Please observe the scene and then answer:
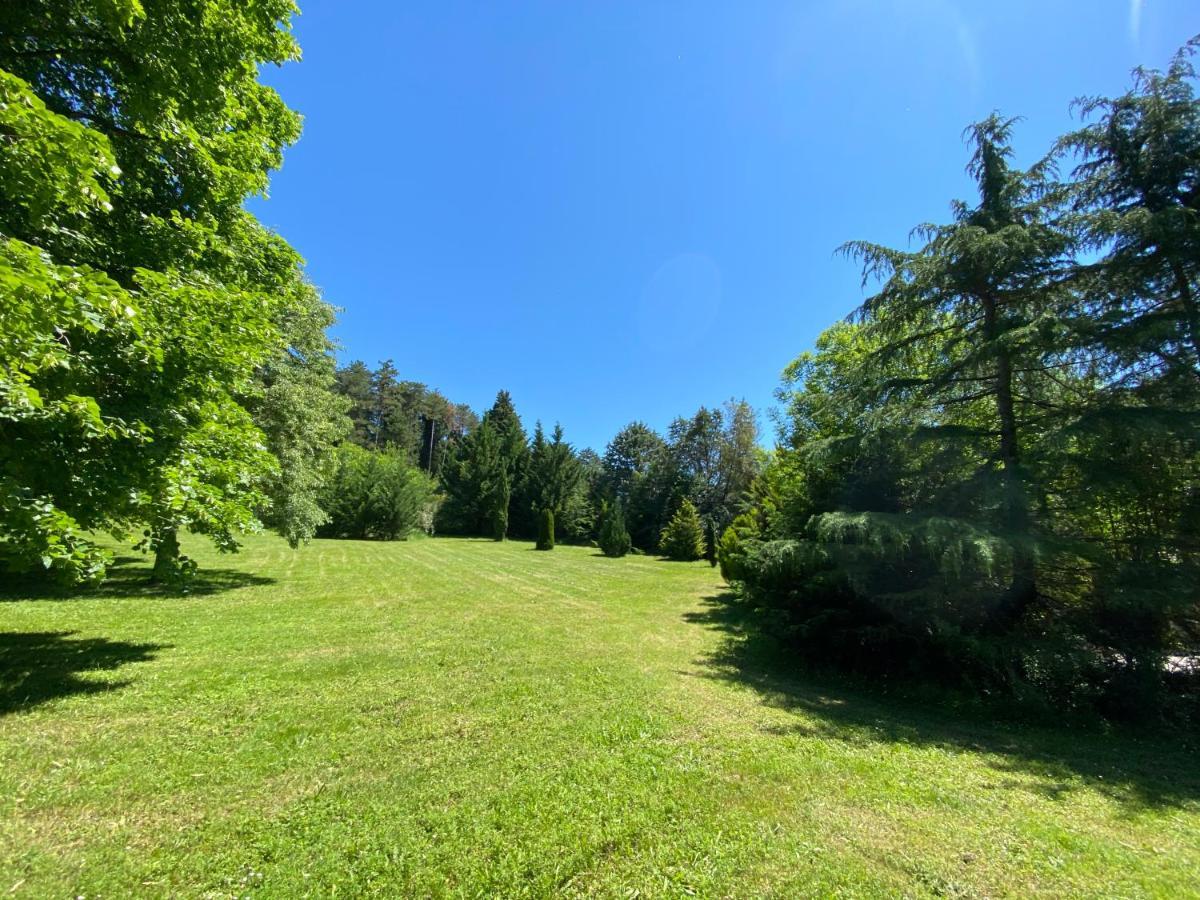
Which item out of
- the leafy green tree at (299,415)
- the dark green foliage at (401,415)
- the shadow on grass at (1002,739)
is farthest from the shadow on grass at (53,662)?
the dark green foliage at (401,415)

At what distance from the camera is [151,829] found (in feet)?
9.04

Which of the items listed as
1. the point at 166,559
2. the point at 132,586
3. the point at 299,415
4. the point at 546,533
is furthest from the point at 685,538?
the point at 166,559

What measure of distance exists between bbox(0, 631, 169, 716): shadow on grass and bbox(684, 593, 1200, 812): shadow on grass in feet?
22.8

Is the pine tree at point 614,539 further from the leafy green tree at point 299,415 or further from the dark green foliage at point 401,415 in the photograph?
the dark green foliage at point 401,415

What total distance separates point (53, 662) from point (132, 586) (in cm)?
586

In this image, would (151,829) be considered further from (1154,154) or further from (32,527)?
(1154,154)

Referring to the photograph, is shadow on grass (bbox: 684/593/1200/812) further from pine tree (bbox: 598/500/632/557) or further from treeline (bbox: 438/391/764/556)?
treeline (bbox: 438/391/764/556)

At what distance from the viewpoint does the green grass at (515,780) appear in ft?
8.54

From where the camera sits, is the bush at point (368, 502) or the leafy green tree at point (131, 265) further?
the bush at point (368, 502)

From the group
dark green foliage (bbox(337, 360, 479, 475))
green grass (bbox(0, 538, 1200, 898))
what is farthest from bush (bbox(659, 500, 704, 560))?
dark green foliage (bbox(337, 360, 479, 475))

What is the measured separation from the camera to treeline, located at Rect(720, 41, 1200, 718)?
19.6 feet

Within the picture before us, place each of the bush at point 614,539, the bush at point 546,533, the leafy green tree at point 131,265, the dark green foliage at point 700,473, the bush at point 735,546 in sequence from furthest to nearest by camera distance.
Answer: the dark green foliage at point 700,473 < the bush at point 546,533 < the bush at point 614,539 < the bush at point 735,546 < the leafy green tree at point 131,265

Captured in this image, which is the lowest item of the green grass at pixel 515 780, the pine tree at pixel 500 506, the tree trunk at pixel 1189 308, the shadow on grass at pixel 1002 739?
the shadow on grass at pixel 1002 739

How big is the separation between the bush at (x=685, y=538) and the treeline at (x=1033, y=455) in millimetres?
17096
